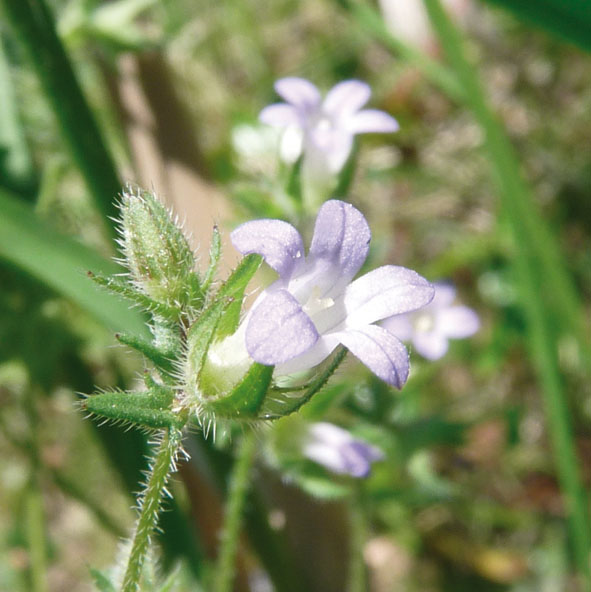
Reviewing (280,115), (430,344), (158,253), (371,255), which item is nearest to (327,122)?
(280,115)

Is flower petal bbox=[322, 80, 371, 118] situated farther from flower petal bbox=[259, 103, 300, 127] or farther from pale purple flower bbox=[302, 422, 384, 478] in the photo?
pale purple flower bbox=[302, 422, 384, 478]

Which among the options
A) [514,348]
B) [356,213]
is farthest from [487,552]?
[356,213]

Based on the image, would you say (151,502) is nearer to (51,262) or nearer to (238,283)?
(238,283)

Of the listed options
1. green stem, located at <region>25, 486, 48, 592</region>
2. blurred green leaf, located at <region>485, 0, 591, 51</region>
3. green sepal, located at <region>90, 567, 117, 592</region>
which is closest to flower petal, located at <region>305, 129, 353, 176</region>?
blurred green leaf, located at <region>485, 0, 591, 51</region>

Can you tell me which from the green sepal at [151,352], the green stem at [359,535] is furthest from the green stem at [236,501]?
the green sepal at [151,352]

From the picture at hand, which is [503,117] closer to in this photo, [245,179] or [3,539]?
[245,179]
